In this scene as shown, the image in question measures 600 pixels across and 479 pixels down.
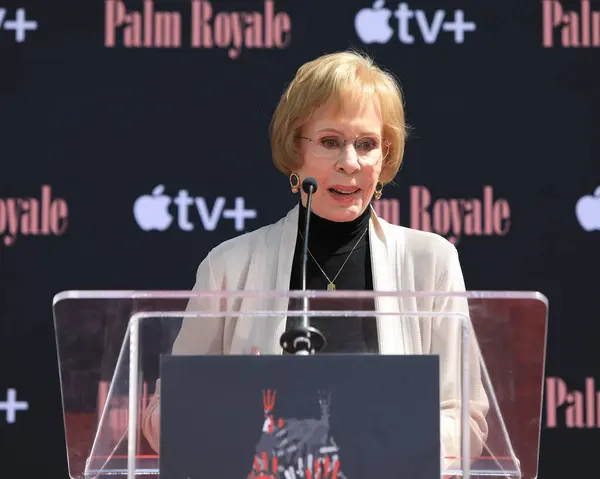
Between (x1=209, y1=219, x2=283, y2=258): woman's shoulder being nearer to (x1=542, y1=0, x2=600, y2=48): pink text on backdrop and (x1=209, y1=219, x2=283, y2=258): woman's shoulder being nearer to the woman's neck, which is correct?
the woman's neck

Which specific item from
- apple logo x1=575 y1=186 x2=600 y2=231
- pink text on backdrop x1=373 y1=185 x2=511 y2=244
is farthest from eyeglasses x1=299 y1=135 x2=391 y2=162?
apple logo x1=575 y1=186 x2=600 y2=231

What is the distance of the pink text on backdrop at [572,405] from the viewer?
2785mm

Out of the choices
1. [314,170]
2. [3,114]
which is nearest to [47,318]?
[3,114]

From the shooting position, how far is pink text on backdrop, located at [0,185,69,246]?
2861 millimetres

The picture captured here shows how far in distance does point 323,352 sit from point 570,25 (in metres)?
1.90

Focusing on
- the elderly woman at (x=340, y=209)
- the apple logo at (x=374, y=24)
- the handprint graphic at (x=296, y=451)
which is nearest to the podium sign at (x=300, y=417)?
the handprint graphic at (x=296, y=451)

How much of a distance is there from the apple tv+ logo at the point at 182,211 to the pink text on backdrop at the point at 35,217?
20 centimetres

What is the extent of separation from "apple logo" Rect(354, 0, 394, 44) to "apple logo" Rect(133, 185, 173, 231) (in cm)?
66

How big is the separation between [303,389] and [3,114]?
195cm

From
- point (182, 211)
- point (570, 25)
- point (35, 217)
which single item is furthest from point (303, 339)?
point (570, 25)

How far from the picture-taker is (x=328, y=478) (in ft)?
3.82

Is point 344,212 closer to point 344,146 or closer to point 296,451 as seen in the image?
point 344,146

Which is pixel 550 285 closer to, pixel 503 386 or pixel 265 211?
pixel 265 211

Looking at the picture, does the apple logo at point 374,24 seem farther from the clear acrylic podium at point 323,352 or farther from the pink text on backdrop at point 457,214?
the clear acrylic podium at point 323,352
